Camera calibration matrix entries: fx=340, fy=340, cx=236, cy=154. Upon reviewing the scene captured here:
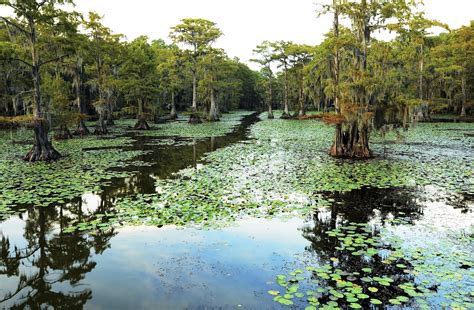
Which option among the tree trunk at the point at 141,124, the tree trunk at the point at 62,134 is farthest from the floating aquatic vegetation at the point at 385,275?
the tree trunk at the point at 141,124

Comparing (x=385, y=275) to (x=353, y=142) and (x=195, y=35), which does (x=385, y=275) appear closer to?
(x=353, y=142)

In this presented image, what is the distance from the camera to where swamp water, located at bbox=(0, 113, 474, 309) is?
210 inches

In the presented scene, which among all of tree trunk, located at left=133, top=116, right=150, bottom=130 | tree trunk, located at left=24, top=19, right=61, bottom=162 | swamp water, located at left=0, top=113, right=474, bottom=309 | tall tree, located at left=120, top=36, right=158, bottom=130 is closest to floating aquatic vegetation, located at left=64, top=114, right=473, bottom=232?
swamp water, located at left=0, top=113, right=474, bottom=309

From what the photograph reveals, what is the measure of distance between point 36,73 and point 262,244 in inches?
614

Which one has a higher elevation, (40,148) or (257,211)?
(40,148)

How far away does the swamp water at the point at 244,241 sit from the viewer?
534cm

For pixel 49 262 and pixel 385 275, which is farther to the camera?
pixel 49 262

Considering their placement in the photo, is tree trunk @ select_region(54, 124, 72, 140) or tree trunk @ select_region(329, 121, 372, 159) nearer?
tree trunk @ select_region(329, 121, 372, 159)

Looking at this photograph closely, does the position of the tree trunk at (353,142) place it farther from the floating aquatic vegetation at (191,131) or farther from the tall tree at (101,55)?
the tall tree at (101,55)

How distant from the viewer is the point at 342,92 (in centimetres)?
1650

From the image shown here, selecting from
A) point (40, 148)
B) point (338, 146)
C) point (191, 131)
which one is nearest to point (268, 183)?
point (338, 146)

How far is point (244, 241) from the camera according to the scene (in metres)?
7.50

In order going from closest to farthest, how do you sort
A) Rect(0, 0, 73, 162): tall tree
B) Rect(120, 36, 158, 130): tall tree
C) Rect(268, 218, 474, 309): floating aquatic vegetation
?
1. Rect(268, 218, 474, 309): floating aquatic vegetation
2. Rect(0, 0, 73, 162): tall tree
3. Rect(120, 36, 158, 130): tall tree

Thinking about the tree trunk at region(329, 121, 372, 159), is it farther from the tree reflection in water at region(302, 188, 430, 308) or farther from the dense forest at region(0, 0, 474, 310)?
the tree reflection in water at region(302, 188, 430, 308)
